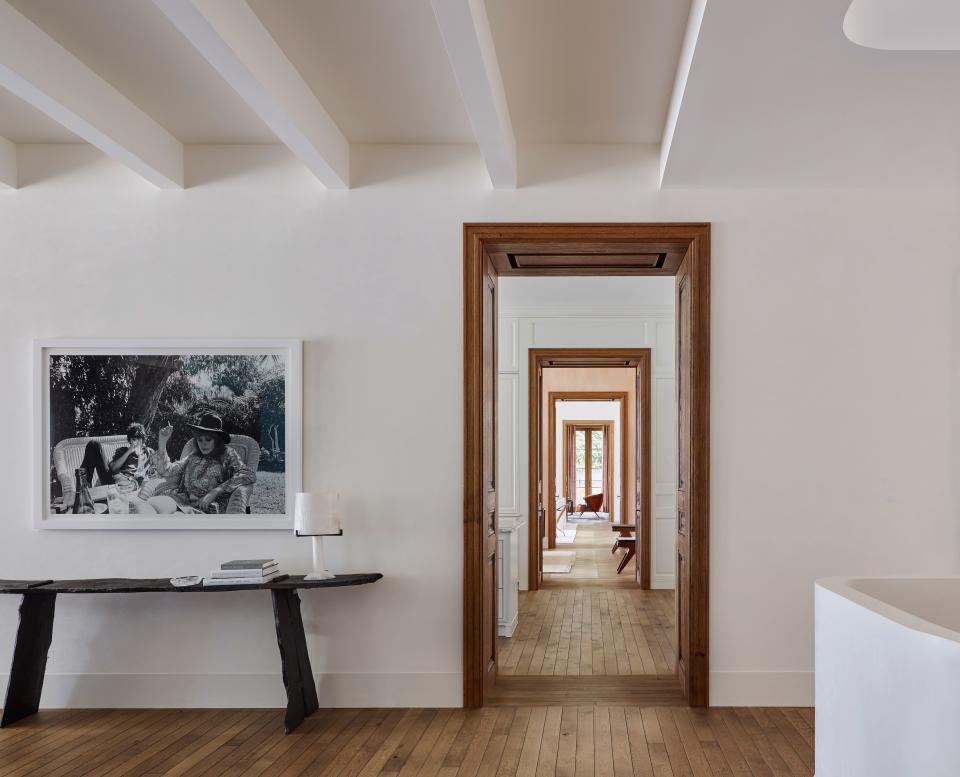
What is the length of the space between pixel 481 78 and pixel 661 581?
6225mm

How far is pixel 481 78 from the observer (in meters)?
3.09

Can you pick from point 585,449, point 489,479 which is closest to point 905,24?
point 489,479

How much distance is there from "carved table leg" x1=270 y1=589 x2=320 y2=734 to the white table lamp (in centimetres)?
16

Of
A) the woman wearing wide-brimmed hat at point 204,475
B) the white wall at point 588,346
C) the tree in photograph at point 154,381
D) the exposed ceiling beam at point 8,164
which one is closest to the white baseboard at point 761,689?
the woman wearing wide-brimmed hat at point 204,475

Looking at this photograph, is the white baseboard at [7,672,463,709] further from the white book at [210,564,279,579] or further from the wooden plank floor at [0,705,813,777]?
the white book at [210,564,279,579]

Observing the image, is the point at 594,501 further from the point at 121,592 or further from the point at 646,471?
the point at 121,592

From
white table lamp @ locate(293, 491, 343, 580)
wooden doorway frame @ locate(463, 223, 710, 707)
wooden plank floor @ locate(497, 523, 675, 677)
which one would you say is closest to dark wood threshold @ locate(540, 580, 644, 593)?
wooden plank floor @ locate(497, 523, 675, 677)

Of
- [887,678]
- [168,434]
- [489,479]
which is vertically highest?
[168,434]

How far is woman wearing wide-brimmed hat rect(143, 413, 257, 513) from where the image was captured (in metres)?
4.46

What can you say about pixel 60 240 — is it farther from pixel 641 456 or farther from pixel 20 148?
pixel 641 456

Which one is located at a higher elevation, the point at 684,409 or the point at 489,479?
the point at 684,409

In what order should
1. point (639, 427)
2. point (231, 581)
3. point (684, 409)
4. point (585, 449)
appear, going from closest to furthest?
point (231, 581)
point (684, 409)
point (639, 427)
point (585, 449)

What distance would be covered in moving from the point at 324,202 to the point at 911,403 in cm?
323

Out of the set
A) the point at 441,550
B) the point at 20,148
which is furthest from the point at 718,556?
the point at 20,148
